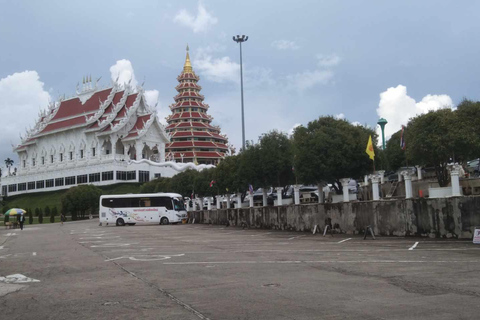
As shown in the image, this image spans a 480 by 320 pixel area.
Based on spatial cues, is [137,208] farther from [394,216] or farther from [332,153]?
[394,216]

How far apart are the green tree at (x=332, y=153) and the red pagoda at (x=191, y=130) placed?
226ft

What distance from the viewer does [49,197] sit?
305 ft

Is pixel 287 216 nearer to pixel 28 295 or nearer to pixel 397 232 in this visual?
pixel 397 232

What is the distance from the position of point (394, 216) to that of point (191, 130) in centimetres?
8525

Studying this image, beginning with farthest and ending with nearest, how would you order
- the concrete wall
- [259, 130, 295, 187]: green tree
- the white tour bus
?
1. the white tour bus
2. [259, 130, 295, 187]: green tree
3. the concrete wall

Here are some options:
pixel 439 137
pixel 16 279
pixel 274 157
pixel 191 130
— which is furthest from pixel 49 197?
pixel 16 279

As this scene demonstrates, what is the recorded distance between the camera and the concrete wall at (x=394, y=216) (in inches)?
731

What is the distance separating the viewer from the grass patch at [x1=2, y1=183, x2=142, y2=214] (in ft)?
277

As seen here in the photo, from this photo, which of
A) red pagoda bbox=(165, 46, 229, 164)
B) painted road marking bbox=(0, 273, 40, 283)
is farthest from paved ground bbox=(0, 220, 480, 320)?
red pagoda bbox=(165, 46, 229, 164)

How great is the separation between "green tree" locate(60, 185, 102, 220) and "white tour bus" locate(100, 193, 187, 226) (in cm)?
2518

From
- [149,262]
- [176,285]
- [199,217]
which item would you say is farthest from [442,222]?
[199,217]

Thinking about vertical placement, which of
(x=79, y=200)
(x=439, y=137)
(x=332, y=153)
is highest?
(x=439, y=137)

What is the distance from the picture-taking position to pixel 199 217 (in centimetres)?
5044

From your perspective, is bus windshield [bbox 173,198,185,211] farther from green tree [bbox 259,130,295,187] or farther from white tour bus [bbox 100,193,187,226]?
green tree [bbox 259,130,295,187]
